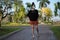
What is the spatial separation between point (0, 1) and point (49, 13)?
226 ft

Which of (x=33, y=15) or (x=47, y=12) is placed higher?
(x=33, y=15)

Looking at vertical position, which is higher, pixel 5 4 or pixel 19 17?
pixel 5 4

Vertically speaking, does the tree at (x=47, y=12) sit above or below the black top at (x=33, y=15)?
below

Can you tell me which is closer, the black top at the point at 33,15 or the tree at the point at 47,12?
the black top at the point at 33,15

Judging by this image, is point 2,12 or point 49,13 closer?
point 2,12

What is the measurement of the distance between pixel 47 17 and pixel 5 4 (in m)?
69.0

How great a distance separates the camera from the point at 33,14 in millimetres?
13023

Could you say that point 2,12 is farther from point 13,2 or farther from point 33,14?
point 33,14

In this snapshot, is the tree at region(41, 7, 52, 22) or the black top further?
the tree at region(41, 7, 52, 22)

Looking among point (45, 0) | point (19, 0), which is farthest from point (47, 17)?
point (19, 0)

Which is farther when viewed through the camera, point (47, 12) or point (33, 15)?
point (47, 12)

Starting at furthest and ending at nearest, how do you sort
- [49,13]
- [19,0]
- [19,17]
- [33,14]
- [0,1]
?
[49,13]
[19,17]
[19,0]
[0,1]
[33,14]

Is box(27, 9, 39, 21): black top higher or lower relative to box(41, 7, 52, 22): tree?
higher

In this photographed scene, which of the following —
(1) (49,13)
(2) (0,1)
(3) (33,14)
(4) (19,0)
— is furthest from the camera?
(1) (49,13)
